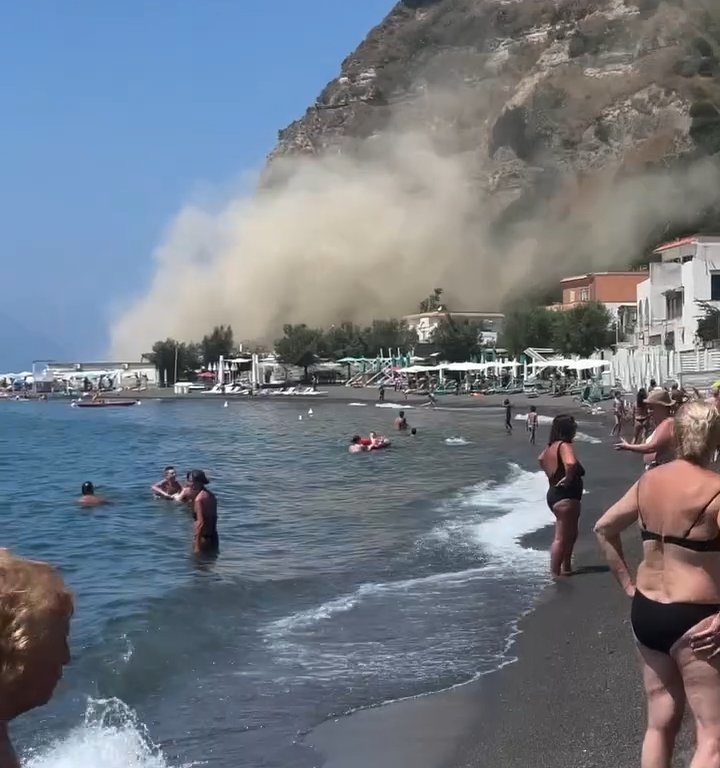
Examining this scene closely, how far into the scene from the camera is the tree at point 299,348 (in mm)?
100812

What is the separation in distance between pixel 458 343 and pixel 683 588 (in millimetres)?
84796

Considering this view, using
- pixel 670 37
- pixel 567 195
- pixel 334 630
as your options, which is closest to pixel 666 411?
pixel 334 630

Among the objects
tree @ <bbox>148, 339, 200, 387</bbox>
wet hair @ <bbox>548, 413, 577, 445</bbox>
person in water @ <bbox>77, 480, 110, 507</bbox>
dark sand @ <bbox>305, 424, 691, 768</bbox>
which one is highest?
tree @ <bbox>148, 339, 200, 387</bbox>

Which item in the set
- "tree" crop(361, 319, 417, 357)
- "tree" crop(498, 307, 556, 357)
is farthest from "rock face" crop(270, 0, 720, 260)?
"tree" crop(361, 319, 417, 357)

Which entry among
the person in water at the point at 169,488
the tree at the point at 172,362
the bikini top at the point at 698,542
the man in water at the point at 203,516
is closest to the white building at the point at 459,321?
the tree at the point at 172,362

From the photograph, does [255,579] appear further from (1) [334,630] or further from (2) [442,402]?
(2) [442,402]

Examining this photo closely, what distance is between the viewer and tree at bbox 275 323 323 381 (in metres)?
101

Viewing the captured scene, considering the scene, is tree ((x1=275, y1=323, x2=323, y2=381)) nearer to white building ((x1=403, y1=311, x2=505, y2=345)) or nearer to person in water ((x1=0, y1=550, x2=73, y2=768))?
white building ((x1=403, y1=311, x2=505, y2=345))

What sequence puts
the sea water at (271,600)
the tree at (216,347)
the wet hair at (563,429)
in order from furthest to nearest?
the tree at (216,347) → the wet hair at (563,429) → the sea water at (271,600)

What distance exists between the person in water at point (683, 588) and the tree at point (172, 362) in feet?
375

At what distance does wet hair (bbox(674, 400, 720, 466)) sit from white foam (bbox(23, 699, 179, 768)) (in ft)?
12.8

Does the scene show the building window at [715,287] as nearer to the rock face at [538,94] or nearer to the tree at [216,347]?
the rock face at [538,94]

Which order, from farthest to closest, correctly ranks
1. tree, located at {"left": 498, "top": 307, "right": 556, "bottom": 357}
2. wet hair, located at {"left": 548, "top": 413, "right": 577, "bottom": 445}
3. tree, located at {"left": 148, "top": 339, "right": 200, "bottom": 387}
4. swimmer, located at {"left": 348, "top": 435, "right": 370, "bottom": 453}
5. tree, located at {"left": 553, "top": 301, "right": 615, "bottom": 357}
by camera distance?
tree, located at {"left": 148, "top": 339, "right": 200, "bottom": 387} → tree, located at {"left": 498, "top": 307, "right": 556, "bottom": 357} → tree, located at {"left": 553, "top": 301, "right": 615, "bottom": 357} → swimmer, located at {"left": 348, "top": 435, "right": 370, "bottom": 453} → wet hair, located at {"left": 548, "top": 413, "right": 577, "bottom": 445}

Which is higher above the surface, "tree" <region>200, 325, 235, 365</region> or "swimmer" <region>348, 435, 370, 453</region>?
"tree" <region>200, 325, 235, 365</region>
